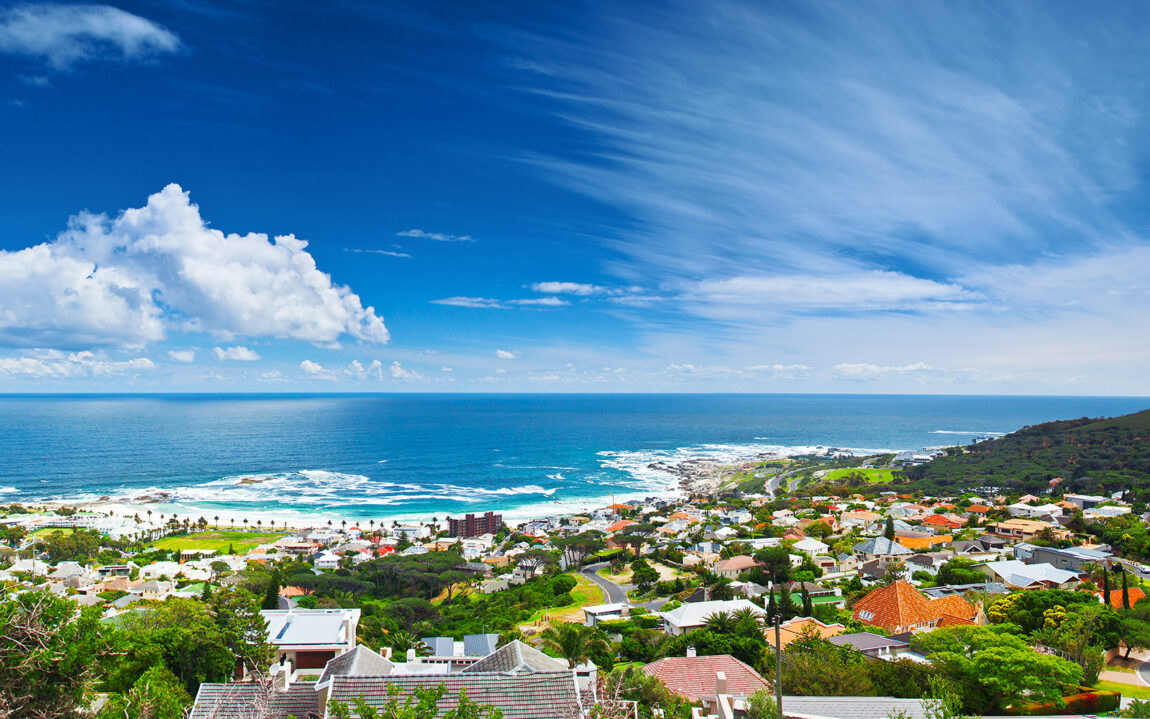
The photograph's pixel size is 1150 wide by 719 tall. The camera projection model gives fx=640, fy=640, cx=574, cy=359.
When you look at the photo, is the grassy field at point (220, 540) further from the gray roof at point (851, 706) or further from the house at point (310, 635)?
the gray roof at point (851, 706)

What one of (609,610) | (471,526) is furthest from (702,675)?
(471,526)

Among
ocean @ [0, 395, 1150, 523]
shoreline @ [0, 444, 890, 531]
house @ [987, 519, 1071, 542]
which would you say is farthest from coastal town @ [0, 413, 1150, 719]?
ocean @ [0, 395, 1150, 523]

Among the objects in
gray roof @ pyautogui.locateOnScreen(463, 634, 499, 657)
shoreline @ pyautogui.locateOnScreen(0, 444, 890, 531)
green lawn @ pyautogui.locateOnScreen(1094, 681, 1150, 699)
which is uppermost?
green lawn @ pyautogui.locateOnScreen(1094, 681, 1150, 699)

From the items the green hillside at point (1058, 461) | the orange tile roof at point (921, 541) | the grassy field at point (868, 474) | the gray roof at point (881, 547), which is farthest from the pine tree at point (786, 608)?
the grassy field at point (868, 474)

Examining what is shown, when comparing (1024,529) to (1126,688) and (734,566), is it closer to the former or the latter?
(734,566)

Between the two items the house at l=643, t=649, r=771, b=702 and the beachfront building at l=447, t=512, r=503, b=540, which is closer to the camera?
the house at l=643, t=649, r=771, b=702

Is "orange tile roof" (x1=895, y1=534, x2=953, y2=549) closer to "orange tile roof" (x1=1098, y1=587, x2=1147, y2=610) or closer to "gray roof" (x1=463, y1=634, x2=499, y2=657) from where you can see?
"orange tile roof" (x1=1098, y1=587, x2=1147, y2=610)
